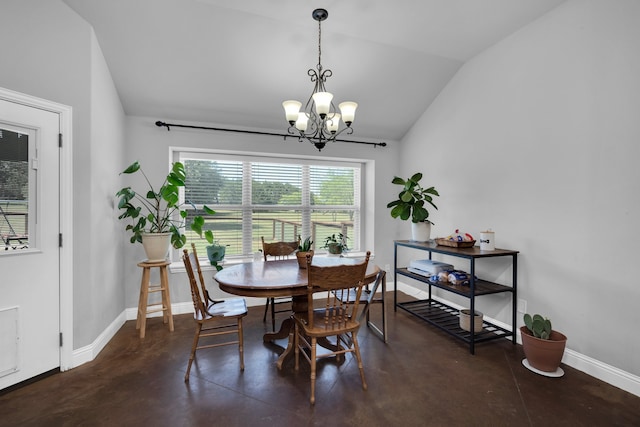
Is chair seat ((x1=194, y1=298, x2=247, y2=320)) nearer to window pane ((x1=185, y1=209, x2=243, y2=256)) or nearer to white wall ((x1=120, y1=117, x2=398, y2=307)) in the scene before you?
white wall ((x1=120, y1=117, x2=398, y2=307))

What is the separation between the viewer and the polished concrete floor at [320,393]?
5.79ft

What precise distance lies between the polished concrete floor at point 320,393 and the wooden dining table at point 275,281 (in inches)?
9.4

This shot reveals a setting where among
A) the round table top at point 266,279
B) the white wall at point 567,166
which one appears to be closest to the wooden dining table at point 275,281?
the round table top at point 266,279

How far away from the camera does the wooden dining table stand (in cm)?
206

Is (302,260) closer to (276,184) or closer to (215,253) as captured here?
(215,253)

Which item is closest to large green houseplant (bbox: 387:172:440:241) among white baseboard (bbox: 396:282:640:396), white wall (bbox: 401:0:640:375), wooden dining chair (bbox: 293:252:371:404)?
white wall (bbox: 401:0:640:375)

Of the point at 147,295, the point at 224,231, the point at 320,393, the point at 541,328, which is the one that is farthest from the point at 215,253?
the point at 541,328

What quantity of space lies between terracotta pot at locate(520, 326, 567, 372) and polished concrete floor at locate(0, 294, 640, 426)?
0.11 m

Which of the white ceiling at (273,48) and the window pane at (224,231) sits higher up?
the white ceiling at (273,48)

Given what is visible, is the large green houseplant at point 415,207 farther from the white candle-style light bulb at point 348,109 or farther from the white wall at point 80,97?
the white wall at point 80,97

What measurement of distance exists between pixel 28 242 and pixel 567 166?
13.7ft

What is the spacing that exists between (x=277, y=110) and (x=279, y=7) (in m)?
1.21

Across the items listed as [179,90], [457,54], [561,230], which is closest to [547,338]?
[561,230]

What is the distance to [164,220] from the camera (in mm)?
3076
